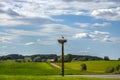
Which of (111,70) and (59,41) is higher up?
(59,41)

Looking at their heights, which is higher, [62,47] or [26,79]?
[62,47]

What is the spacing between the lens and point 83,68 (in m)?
95.9

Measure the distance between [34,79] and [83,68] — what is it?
2321 inches

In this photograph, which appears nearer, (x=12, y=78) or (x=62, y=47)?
(x=12, y=78)

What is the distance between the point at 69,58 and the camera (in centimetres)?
15238

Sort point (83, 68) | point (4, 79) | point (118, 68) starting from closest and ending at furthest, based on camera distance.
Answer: point (4, 79) < point (118, 68) < point (83, 68)

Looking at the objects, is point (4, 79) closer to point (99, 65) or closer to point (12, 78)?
point (12, 78)

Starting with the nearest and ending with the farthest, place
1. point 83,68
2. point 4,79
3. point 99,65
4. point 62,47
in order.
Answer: point 4,79
point 62,47
point 83,68
point 99,65

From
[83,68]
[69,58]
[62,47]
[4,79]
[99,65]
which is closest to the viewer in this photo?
[4,79]

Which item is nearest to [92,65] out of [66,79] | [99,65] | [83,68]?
[99,65]

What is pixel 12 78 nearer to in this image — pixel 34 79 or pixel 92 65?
pixel 34 79

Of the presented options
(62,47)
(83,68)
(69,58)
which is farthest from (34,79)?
(69,58)

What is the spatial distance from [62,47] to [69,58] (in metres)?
97.6

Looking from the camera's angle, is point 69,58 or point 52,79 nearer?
point 52,79
